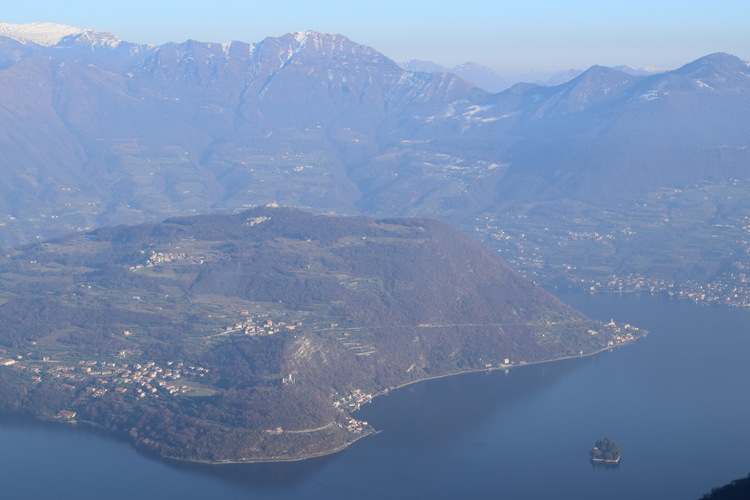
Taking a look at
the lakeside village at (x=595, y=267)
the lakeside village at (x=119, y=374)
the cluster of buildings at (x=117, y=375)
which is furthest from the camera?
the lakeside village at (x=595, y=267)

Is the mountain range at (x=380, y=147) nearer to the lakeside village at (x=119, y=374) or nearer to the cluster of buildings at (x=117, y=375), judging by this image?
the lakeside village at (x=119, y=374)

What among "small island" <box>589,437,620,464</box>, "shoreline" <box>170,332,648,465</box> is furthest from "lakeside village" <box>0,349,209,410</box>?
"small island" <box>589,437,620,464</box>

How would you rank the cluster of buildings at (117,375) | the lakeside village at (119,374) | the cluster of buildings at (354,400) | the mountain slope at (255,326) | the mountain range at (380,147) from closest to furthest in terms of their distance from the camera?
the mountain slope at (255,326), the lakeside village at (119,374), the cluster of buildings at (117,375), the cluster of buildings at (354,400), the mountain range at (380,147)

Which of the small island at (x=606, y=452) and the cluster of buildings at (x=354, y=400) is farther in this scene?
the cluster of buildings at (x=354, y=400)

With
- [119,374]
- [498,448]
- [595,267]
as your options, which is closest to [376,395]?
[498,448]

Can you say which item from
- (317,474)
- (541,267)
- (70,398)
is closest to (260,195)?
(541,267)

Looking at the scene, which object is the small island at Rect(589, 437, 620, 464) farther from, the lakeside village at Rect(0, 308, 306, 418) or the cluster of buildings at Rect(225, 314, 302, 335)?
the cluster of buildings at Rect(225, 314, 302, 335)

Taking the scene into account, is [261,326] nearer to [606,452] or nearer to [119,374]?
[119,374]

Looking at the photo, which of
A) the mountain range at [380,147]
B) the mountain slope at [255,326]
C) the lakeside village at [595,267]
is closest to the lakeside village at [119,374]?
the mountain slope at [255,326]
